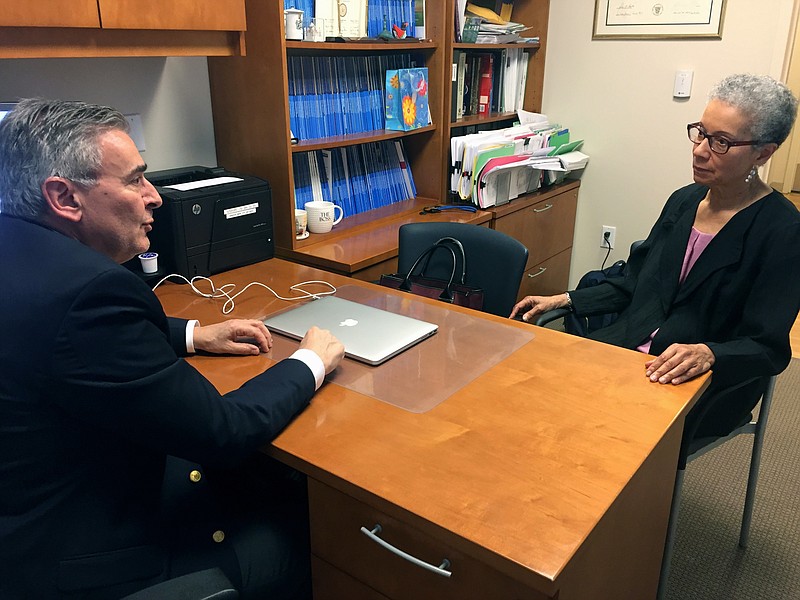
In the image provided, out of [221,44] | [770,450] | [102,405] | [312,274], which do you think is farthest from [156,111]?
[770,450]

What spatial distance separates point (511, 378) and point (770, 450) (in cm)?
172

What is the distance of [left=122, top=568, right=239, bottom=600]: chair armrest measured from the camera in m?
0.90

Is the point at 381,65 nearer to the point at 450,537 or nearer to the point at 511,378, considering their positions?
the point at 511,378

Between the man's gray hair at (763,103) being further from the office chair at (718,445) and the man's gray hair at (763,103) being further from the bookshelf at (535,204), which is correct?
the bookshelf at (535,204)

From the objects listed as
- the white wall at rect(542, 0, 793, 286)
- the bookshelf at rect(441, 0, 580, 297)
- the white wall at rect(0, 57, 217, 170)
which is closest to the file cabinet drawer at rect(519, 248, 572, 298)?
the bookshelf at rect(441, 0, 580, 297)

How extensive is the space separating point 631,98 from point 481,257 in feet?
5.76

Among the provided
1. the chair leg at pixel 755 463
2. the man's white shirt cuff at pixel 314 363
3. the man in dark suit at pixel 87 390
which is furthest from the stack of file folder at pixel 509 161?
the man in dark suit at pixel 87 390

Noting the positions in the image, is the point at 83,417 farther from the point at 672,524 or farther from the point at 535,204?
the point at 535,204

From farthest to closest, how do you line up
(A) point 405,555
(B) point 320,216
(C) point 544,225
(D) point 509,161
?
(C) point 544,225 → (D) point 509,161 → (B) point 320,216 → (A) point 405,555

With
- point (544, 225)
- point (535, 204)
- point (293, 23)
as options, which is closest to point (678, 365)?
point (293, 23)

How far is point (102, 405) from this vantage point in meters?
0.96

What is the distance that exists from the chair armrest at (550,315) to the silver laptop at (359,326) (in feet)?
1.58

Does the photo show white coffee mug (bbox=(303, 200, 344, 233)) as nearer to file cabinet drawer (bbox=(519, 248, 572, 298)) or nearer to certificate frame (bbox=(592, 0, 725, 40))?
file cabinet drawer (bbox=(519, 248, 572, 298))

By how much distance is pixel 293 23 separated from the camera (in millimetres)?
2207
